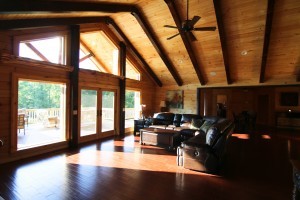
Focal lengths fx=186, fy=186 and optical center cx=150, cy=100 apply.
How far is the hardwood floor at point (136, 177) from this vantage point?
117 inches

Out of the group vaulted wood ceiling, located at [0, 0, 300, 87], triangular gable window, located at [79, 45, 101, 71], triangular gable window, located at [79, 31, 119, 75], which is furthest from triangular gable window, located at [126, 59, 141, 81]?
triangular gable window, located at [79, 45, 101, 71]

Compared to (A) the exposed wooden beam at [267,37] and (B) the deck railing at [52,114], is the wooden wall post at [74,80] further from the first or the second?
(A) the exposed wooden beam at [267,37]

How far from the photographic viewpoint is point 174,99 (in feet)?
31.6

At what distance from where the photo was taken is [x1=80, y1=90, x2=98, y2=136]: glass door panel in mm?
6305

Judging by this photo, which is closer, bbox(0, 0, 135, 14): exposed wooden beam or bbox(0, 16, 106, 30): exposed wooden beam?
bbox(0, 0, 135, 14): exposed wooden beam

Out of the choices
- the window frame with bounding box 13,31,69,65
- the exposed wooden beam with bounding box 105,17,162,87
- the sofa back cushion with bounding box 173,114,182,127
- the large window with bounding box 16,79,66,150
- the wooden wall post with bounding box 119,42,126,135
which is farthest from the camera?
the wooden wall post with bounding box 119,42,126,135

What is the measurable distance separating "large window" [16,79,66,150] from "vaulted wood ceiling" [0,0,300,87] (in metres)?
1.83

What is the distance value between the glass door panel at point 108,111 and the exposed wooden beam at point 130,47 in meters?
2.06

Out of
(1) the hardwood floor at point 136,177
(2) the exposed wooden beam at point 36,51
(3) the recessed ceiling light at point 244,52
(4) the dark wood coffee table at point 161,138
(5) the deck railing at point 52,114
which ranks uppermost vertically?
(3) the recessed ceiling light at point 244,52

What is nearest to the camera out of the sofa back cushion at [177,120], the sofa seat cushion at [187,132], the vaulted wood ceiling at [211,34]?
the vaulted wood ceiling at [211,34]

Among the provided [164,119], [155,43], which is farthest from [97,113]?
[155,43]

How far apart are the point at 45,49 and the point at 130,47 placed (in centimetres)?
348

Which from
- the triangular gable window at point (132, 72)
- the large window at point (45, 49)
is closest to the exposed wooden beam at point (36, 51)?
the large window at point (45, 49)

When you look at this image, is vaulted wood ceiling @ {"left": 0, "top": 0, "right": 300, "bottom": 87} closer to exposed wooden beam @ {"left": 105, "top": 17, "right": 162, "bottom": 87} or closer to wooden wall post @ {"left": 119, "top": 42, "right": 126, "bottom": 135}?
exposed wooden beam @ {"left": 105, "top": 17, "right": 162, "bottom": 87}
